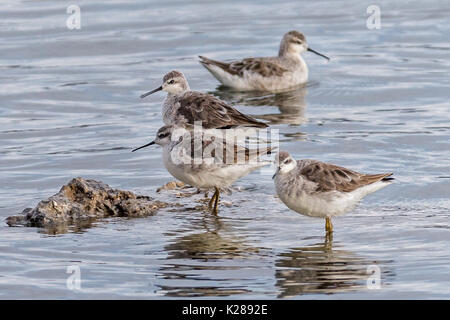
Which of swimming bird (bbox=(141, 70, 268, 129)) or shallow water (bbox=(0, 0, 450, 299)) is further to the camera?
swimming bird (bbox=(141, 70, 268, 129))

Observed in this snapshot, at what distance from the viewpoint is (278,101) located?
731 inches

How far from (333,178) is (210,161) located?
1.74 metres

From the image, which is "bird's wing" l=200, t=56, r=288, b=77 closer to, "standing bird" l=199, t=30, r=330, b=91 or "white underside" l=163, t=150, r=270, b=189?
"standing bird" l=199, t=30, r=330, b=91

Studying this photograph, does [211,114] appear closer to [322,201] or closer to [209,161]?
[209,161]

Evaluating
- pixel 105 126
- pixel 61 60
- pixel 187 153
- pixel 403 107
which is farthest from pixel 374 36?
pixel 187 153

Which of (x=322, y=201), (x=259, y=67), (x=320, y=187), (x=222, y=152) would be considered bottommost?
(x=322, y=201)

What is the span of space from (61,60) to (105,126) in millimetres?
5546

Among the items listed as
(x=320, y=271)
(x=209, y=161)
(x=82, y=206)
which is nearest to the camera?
(x=320, y=271)

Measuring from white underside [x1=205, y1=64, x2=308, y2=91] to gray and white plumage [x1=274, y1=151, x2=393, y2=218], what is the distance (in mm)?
8491

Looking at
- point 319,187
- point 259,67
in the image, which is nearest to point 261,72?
point 259,67

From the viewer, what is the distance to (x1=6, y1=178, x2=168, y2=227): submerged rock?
36.1 ft

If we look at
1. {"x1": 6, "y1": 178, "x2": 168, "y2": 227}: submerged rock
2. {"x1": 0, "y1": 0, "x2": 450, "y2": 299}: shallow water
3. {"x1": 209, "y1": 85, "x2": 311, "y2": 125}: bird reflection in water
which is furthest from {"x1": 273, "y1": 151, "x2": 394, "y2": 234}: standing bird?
{"x1": 209, "y1": 85, "x2": 311, "y2": 125}: bird reflection in water

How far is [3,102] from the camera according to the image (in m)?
17.8

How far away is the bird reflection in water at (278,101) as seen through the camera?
16938 millimetres
